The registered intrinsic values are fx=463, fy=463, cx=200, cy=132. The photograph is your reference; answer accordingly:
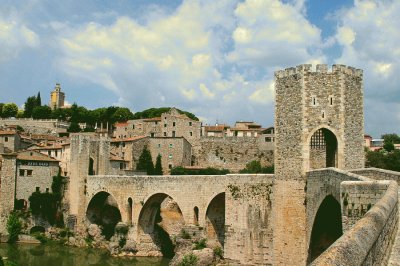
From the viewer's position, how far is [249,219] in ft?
84.3

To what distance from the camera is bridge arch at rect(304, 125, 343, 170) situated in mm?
22031

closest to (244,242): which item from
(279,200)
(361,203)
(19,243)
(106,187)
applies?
(279,200)

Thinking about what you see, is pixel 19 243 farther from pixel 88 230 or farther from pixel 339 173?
pixel 339 173

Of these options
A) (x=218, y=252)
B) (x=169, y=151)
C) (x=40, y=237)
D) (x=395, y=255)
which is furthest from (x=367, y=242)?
(x=169, y=151)

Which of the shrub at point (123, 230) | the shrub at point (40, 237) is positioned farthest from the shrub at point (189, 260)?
the shrub at point (40, 237)

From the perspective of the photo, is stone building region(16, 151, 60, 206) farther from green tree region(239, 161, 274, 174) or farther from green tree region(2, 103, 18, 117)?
green tree region(2, 103, 18, 117)

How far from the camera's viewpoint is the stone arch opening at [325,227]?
19594 millimetres

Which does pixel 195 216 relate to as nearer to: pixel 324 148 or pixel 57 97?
pixel 324 148

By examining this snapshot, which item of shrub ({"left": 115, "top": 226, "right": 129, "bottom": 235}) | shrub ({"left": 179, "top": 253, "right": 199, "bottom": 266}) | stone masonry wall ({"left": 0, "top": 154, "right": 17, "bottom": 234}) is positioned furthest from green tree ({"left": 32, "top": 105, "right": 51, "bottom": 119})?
shrub ({"left": 179, "top": 253, "right": 199, "bottom": 266})

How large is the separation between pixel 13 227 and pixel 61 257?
288 inches

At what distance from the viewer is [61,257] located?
37656 millimetres

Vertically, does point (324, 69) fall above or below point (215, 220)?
above

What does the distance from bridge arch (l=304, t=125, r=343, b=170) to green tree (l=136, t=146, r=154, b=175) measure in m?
32.8

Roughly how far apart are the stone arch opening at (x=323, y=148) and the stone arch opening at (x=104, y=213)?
22629mm
